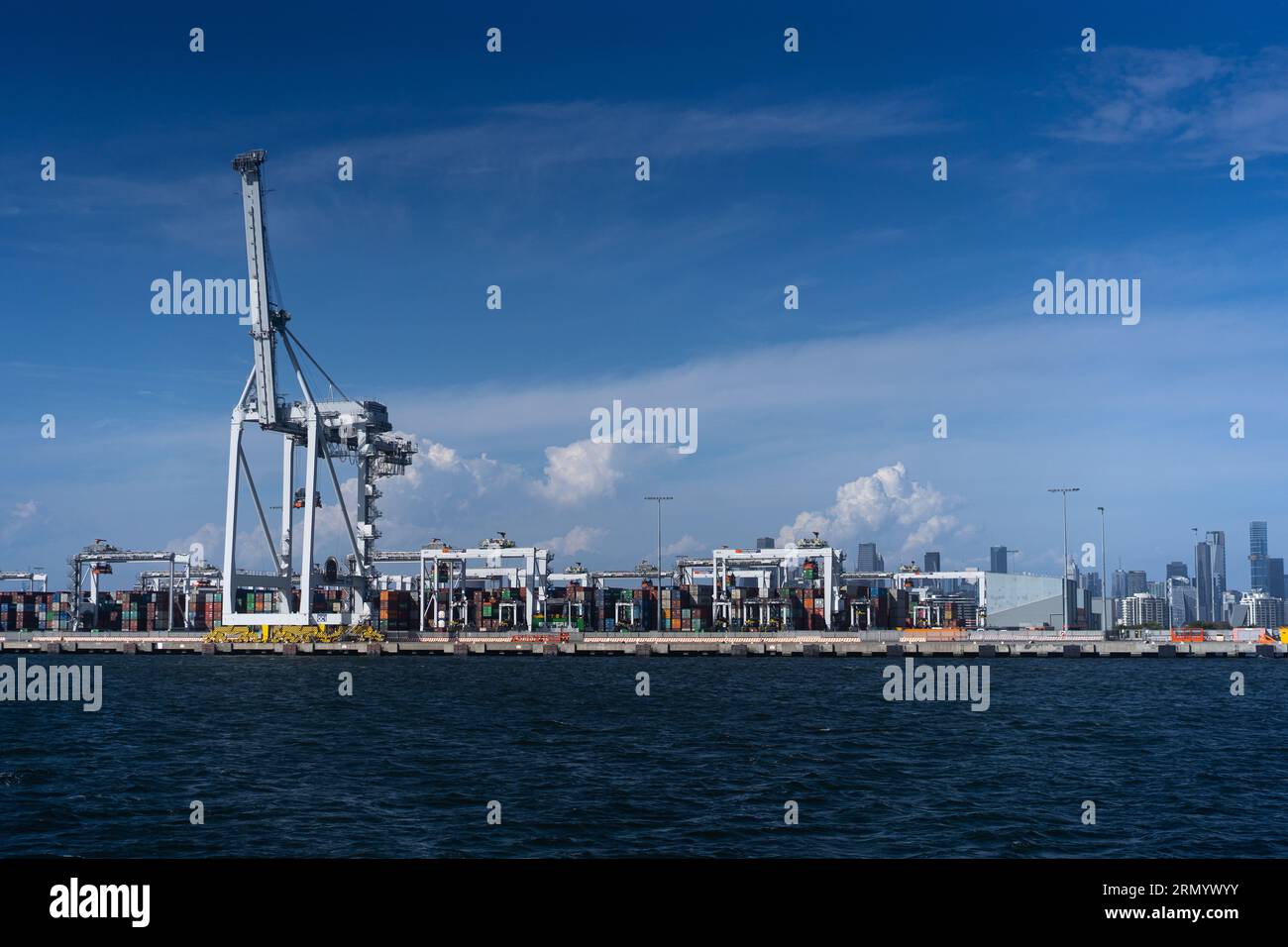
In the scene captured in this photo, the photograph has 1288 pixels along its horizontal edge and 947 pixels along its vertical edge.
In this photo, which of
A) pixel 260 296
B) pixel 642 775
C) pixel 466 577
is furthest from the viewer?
pixel 466 577

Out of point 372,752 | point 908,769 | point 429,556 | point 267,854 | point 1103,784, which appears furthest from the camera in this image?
point 429,556

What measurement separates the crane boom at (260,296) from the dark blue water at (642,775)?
57750 millimetres

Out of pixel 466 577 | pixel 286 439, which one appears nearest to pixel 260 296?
pixel 286 439

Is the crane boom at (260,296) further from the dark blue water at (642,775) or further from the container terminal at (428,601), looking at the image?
the dark blue water at (642,775)

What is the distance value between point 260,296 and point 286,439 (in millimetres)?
15661

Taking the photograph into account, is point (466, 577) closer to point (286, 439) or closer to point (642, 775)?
point (286, 439)

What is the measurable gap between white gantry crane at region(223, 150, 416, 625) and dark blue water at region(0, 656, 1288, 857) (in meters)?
56.1

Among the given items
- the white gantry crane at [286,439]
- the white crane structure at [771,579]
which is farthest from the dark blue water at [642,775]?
the white crane structure at [771,579]

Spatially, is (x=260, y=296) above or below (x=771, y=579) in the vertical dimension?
above

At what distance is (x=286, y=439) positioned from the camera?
118m
